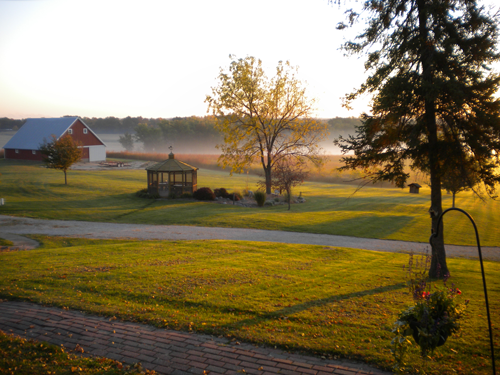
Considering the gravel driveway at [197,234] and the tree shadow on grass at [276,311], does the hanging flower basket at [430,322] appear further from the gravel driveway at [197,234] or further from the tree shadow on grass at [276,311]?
the gravel driveway at [197,234]

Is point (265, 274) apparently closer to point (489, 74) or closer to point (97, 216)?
point (489, 74)

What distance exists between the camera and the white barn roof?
50969 millimetres

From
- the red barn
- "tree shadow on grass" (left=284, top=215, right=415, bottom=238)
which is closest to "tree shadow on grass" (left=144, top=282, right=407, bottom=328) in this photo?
"tree shadow on grass" (left=284, top=215, right=415, bottom=238)

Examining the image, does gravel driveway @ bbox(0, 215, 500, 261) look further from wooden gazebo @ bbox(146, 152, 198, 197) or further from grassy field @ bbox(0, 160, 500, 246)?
wooden gazebo @ bbox(146, 152, 198, 197)

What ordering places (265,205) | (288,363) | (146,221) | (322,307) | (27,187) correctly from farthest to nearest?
(27,187) < (265,205) < (146,221) < (322,307) < (288,363)

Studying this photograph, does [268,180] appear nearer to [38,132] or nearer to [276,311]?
[276,311]

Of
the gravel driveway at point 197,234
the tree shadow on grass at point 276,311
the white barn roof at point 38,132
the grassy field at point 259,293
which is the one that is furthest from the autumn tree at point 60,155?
the tree shadow on grass at point 276,311

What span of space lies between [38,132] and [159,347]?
5841 cm

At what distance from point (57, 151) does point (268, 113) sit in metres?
20.1

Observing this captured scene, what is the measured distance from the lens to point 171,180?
96.2 ft

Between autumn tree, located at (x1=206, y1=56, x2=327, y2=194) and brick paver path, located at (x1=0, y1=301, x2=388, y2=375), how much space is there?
83.7ft

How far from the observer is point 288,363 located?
15.9 feet

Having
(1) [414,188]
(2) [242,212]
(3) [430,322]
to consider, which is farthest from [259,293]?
(1) [414,188]

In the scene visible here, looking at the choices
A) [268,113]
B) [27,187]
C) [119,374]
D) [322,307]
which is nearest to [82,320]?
[119,374]
